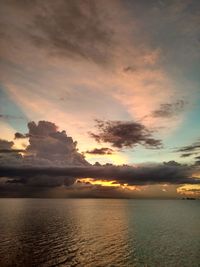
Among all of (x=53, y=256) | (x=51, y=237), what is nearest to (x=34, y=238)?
(x=51, y=237)

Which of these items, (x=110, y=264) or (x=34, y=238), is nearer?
(x=110, y=264)

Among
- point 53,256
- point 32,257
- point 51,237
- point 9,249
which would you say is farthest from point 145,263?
point 51,237

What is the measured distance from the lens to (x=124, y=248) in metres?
66.2

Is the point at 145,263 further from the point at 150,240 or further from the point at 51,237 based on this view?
the point at 51,237

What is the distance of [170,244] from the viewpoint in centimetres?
7325

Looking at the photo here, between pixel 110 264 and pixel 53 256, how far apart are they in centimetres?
1244

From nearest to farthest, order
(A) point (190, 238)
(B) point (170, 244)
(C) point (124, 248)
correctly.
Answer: (C) point (124, 248), (B) point (170, 244), (A) point (190, 238)

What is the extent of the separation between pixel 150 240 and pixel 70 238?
2229 centimetres

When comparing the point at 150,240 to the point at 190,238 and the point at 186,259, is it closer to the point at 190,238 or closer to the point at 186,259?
the point at 190,238

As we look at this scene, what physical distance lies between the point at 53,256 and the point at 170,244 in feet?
107

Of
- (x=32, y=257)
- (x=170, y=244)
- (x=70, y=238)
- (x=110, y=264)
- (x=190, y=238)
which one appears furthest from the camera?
(x=190, y=238)

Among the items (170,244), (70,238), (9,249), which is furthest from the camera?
(70,238)

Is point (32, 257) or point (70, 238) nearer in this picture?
point (32, 257)

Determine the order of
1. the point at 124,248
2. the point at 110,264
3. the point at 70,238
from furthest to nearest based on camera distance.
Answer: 1. the point at 70,238
2. the point at 124,248
3. the point at 110,264
